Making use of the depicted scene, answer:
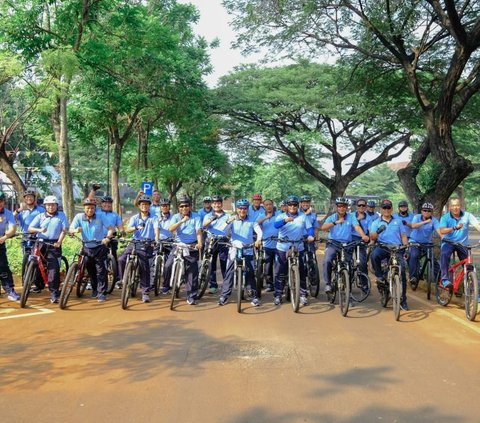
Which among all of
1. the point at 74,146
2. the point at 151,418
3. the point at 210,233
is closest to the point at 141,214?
the point at 210,233

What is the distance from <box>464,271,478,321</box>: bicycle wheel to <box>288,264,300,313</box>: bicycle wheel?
2401 mm

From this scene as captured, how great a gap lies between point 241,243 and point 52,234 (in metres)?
3.11

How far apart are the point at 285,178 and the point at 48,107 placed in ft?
147

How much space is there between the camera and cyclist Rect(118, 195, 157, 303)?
8750 mm

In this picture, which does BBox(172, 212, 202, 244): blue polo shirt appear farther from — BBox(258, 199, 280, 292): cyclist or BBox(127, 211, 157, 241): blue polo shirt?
BBox(258, 199, 280, 292): cyclist

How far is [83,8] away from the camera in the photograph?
12.3m

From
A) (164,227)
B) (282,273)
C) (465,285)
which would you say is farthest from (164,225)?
(465,285)

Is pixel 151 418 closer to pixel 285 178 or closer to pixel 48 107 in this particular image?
pixel 48 107

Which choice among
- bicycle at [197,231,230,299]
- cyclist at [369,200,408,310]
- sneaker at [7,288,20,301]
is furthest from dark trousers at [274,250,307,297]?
sneaker at [7,288,20,301]

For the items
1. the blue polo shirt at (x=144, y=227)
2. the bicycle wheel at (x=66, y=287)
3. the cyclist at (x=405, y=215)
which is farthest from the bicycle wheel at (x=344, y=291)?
the bicycle wheel at (x=66, y=287)

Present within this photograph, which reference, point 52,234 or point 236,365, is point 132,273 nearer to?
point 52,234

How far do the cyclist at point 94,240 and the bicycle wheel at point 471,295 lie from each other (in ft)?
18.3

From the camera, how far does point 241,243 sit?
8.48 m

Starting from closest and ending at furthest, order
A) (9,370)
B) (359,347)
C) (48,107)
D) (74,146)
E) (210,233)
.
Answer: (9,370) < (359,347) < (210,233) < (48,107) < (74,146)
